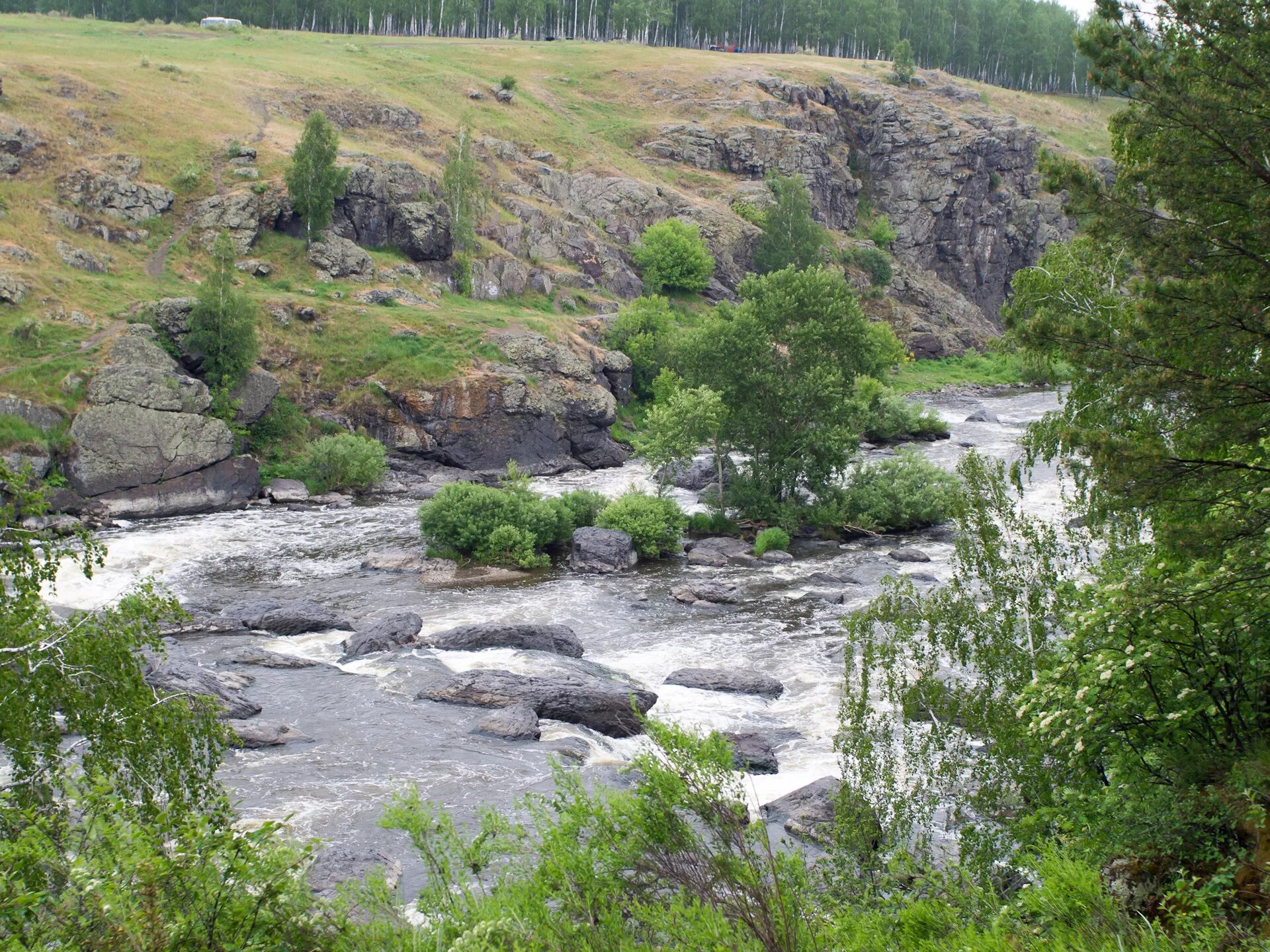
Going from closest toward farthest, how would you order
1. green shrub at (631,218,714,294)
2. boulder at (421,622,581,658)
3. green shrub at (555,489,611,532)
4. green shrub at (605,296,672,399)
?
boulder at (421,622,581,658)
green shrub at (555,489,611,532)
green shrub at (605,296,672,399)
green shrub at (631,218,714,294)

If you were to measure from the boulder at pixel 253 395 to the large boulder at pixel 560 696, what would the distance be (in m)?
28.9

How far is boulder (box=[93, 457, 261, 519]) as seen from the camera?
4003 cm

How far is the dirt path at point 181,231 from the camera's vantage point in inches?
2172

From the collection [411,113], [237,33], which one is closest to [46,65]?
[411,113]

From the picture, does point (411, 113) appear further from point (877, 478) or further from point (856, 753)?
point (856, 753)

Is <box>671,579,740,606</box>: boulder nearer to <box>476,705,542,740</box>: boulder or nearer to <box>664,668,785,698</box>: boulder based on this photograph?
<box>664,668,785,698</box>: boulder

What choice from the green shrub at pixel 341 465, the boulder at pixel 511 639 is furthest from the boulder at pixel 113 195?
the boulder at pixel 511 639

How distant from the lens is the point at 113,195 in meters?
58.2

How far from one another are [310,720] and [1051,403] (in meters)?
62.6

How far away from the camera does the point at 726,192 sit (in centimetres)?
9881

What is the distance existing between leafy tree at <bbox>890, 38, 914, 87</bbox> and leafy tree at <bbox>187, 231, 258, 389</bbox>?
97.7 meters

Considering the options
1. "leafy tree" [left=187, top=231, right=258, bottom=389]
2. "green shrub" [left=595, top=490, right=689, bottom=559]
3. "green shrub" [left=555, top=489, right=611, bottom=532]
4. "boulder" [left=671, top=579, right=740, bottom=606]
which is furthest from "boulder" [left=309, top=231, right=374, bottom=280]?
"boulder" [left=671, top=579, right=740, bottom=606]

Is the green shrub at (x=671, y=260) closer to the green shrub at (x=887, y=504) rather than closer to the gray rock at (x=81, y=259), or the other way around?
the gray rock at (x=81, y=259)

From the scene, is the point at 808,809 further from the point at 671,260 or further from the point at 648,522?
the point at 671,260
